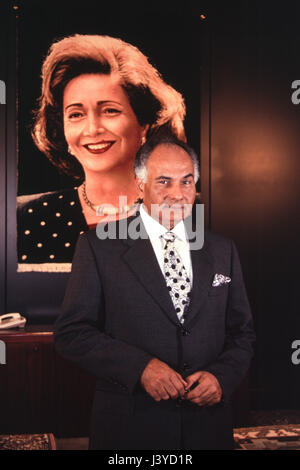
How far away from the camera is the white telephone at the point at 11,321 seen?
3.43 metres

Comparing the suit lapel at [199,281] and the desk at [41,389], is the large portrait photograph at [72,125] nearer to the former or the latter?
the desk at [41,389]

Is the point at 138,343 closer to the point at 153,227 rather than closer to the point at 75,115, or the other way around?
the point at 153,227

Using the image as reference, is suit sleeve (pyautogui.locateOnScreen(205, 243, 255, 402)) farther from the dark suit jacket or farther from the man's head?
the man's head

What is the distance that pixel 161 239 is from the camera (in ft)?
5.78

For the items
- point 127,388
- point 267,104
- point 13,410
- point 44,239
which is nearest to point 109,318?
point 127,388

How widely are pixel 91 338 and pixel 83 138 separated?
8.26 ft

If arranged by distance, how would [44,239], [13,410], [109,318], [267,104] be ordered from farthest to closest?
[267,104] < [44,239] < [13,410] < [109,318]

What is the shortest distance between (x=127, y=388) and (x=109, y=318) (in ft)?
0.81

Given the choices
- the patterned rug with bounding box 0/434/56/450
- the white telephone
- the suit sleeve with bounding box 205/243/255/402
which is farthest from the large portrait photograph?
the suit sleeve with bounding box 205/243/255/402

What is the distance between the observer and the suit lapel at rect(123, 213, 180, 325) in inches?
62.2

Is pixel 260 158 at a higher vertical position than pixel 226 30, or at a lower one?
lower

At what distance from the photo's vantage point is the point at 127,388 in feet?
4.93

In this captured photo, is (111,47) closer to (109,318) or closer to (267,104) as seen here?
(267,104)

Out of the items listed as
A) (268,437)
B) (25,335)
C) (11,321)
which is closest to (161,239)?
(25,335)
